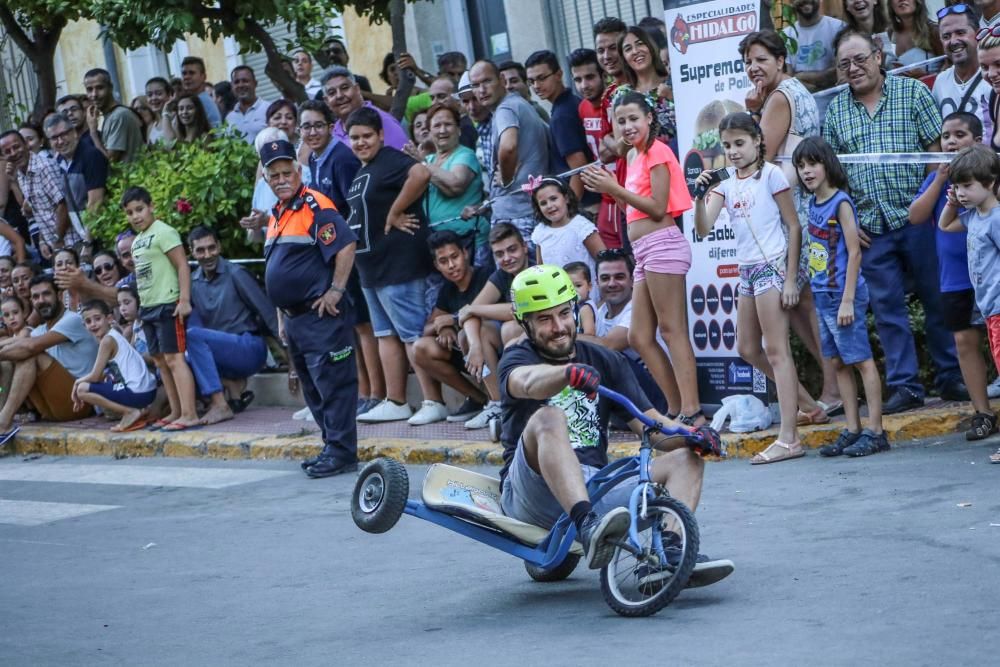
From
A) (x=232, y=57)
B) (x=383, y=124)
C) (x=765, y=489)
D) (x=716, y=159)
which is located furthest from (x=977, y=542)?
(x=232, y=57)

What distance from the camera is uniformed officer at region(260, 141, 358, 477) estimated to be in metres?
10.3

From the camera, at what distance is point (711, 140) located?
9.83 metres

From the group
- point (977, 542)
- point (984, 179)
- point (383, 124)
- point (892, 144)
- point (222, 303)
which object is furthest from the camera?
point (222, 303)

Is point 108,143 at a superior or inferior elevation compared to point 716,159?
superior

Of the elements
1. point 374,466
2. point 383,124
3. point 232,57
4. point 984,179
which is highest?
point 232,57

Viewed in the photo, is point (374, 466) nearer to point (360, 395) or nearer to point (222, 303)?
point (360, 395)

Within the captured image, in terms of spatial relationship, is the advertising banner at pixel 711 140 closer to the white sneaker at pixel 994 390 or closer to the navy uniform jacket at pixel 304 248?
the white sneaker at pixel 994 390

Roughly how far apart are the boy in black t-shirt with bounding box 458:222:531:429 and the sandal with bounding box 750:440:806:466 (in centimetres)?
220

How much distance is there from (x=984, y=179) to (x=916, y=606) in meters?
3.43

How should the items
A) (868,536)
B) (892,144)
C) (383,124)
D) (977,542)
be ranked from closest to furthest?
(977,542)
(868,536)
(892,144)
(383,124)

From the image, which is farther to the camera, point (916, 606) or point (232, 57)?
point (232, 57)

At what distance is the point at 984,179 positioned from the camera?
8.07 metres

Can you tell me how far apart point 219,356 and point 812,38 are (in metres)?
5.70

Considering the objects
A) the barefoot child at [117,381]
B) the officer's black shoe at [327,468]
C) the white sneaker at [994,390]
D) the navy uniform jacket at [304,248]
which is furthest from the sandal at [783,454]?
the barefoot child at [117,381]
